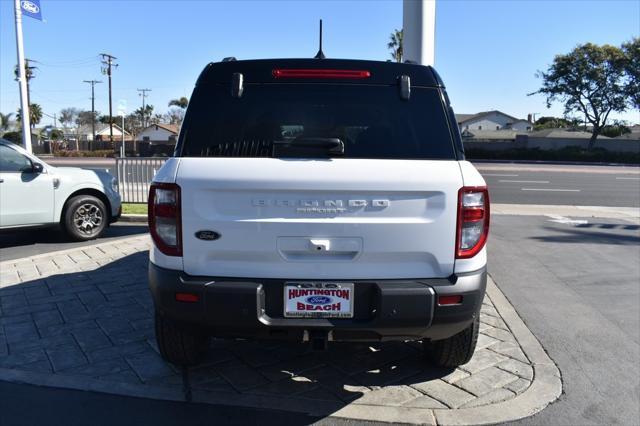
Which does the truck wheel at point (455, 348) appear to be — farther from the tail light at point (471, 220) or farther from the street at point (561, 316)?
the tail light at point (471, 220)

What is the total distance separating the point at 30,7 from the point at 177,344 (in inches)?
493

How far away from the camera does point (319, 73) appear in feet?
10.9

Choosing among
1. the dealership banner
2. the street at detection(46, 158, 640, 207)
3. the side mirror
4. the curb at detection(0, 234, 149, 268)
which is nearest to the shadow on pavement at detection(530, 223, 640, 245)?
the street at detection(46, 158, 640, 207)

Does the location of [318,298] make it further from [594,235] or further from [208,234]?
[594,235]

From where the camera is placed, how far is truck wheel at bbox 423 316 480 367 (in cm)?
354

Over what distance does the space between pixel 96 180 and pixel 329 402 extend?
21.0ft

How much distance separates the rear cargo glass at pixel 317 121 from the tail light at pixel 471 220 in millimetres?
299

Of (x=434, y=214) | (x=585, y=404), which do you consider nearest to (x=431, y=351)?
(x=585, y=404)

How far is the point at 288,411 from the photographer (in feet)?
10.7

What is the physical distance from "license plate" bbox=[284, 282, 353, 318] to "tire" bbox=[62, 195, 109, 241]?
6.28m

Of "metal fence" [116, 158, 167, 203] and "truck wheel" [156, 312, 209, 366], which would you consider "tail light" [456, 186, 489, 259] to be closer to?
"truck wheel" [156, 312, 209, 366]

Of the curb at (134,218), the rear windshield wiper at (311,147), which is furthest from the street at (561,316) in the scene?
the rear windshield wiper at (311,147)

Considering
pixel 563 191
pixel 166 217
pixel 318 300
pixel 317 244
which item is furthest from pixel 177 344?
pixel 563 191

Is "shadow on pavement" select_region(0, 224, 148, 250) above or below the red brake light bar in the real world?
below
